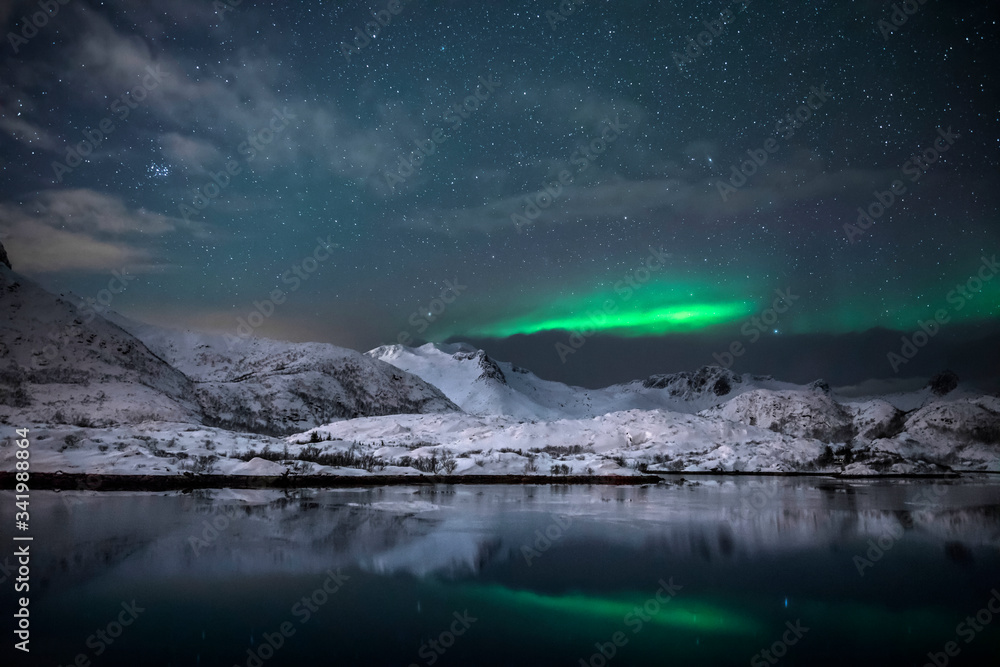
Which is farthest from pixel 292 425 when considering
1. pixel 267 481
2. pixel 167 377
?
pixel 267 481

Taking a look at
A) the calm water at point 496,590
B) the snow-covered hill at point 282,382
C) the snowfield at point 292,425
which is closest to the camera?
the calm water at point 496,590

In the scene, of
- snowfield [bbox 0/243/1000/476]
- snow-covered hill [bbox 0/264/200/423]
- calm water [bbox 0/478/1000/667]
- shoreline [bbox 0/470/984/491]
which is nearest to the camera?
calm water [bbox 0/478/1000/667]

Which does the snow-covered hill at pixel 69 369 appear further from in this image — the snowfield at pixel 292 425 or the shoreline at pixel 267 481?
the shoreline at pixel 267 481

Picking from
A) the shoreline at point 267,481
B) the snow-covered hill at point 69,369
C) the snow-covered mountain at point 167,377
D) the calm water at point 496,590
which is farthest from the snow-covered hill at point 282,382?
the calm water at point 496,590

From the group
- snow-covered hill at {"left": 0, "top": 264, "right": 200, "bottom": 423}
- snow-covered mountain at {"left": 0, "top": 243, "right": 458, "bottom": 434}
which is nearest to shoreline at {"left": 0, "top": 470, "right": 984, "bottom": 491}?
snow-covered mountain at {"left": 0, "top": 243, "right": 458, "bottom": 434}

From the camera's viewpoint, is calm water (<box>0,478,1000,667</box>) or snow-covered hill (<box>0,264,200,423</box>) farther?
snow-covered hill (<box>0,264,200,423</box>)

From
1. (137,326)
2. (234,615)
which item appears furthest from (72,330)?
(234,615)

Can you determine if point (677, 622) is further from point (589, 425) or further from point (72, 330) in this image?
point (72, 330)

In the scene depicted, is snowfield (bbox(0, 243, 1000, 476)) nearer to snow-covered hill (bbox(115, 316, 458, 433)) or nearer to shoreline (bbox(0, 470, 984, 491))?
snow-covered hill (bbox(115, 316, 458, 433))
